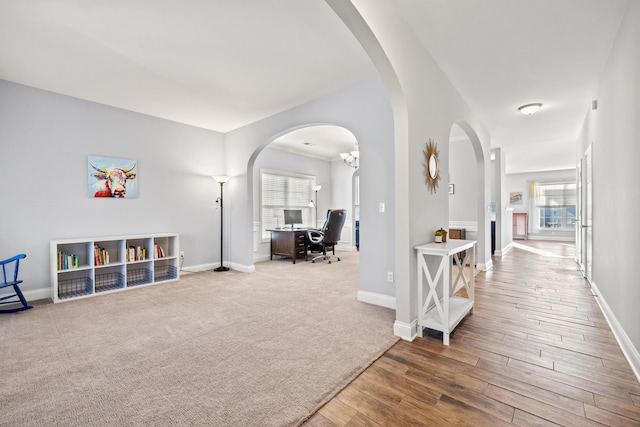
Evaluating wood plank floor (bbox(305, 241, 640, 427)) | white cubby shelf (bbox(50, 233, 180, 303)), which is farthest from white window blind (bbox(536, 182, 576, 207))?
white cubby shelf (bbox(50, 233, 180, 303))

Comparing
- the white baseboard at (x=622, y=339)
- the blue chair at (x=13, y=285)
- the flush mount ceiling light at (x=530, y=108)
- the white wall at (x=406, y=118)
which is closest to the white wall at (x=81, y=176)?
the blue chair at (x=13, y=285)

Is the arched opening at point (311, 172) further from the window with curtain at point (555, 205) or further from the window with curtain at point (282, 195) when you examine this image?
the window with curtain at point (555, 205)

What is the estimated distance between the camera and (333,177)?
8492 mm

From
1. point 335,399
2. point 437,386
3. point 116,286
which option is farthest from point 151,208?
point 437,386

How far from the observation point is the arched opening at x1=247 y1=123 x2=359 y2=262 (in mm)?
5965

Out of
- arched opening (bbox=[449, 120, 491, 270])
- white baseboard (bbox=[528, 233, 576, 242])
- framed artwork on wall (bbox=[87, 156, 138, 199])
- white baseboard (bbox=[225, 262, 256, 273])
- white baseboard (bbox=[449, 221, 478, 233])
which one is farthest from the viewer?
white baseboard (bbox=[528, 233, 576, 242])

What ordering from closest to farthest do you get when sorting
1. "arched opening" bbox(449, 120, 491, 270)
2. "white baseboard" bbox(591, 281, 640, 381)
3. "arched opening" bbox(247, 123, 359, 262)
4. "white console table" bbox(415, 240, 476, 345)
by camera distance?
"white baseboard" bbox(591, 281, 640, 381) → "white console table" bbox(415, 240, 476, 345) → "arched opening" bbox(449, 120, 491, 270) → "arched opening" bbox(247, 123, 359, 262)

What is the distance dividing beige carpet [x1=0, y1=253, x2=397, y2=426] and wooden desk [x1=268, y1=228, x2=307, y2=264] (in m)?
2.41

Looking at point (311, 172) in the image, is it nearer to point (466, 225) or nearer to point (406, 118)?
point (466, 225)

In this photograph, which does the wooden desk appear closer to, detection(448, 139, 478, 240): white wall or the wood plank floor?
detection(448, 139, 478, 240): white wall

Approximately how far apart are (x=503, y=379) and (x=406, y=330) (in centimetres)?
74

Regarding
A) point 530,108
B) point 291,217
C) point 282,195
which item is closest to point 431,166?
point 530,108

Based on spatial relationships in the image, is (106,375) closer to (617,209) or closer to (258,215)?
(617,209)

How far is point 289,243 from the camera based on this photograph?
6.20 m
